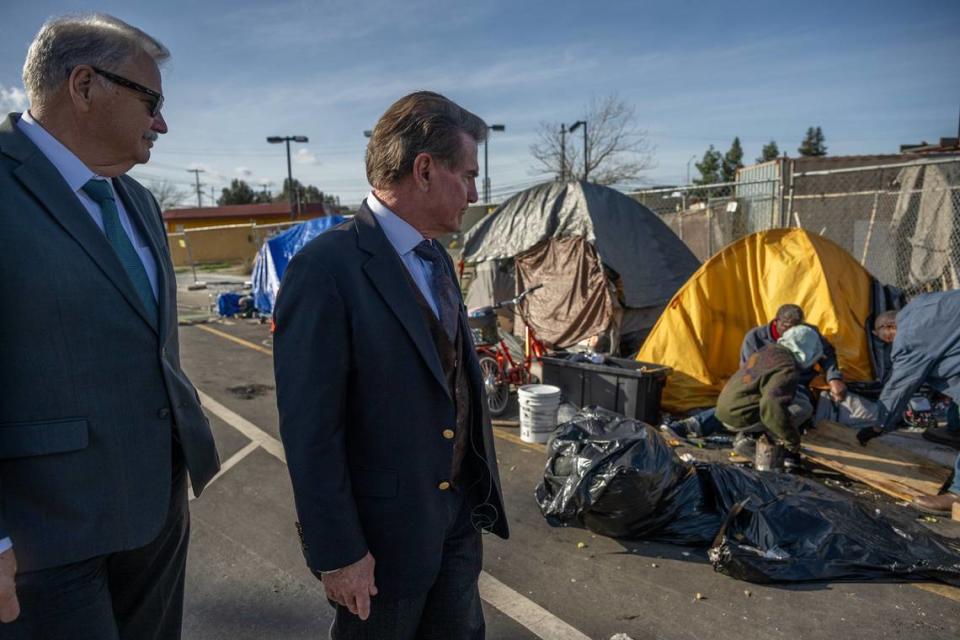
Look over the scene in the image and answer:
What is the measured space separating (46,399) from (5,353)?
0.13 metres

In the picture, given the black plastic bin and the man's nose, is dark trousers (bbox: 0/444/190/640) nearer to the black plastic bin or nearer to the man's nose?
the man's nose

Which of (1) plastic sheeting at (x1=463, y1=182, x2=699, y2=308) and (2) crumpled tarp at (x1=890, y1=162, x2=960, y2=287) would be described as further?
(2) crumpled tarp at (x1=890, y1=162, x2=960, y2=287)

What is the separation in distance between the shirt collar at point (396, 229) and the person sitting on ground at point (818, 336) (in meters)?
4.94

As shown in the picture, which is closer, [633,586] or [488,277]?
[633,586]

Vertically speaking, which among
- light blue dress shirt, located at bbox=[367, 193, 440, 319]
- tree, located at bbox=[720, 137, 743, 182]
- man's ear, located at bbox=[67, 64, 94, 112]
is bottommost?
light blue dress shirt, located at bbox=[367, 193, 440, 319]

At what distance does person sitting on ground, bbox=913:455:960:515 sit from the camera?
432cm

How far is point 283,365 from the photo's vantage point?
163cm

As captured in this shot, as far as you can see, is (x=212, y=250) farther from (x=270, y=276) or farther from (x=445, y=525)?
(x=445, y=525)

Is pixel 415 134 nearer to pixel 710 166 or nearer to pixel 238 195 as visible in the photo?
pixel 710 166

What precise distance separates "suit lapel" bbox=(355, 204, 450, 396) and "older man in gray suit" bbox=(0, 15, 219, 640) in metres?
0.59

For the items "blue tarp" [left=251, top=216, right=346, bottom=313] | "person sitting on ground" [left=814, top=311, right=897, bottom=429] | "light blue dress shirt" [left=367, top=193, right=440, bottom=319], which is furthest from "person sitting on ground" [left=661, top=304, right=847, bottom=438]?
"blue tarp" [left=251, top=216, right=346, bottom=313]

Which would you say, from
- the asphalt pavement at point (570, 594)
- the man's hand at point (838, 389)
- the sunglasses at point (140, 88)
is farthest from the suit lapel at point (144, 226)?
the man's hand at point (838, 389)

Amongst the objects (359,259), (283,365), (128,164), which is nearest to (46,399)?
(283,365)

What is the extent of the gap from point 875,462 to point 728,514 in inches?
83.4
